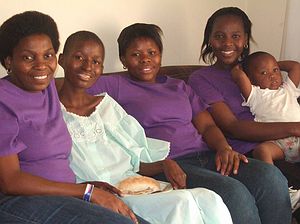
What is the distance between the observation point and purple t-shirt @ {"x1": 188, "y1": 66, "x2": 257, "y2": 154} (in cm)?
212

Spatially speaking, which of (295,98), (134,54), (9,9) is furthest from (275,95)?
(9,9)

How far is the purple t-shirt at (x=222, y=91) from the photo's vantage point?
2.12m

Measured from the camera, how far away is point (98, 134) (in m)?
1.70

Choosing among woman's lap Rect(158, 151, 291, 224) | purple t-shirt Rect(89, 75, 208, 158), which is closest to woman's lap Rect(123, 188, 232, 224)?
woman's lap Rect(158, 151, 291, 224)

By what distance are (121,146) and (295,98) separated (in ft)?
3.15

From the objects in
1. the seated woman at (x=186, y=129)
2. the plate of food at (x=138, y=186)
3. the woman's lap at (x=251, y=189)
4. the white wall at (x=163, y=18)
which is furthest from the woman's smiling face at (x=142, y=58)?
the plate of food at (x=138, y=186)

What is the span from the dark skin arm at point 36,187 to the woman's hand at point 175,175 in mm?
311

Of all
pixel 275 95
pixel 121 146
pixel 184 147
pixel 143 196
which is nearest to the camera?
pixel 143 196

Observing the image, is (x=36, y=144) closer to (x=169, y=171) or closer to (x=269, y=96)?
(x=169, y=171)

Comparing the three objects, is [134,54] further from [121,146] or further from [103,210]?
[103,210]

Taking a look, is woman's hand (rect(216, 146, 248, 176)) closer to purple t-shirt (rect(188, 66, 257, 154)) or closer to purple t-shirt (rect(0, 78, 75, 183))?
purple t-shirt (rect(188, 66, 257, 154))

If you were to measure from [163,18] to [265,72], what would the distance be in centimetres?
73

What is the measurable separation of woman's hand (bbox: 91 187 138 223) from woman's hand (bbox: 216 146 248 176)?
1.79 feet

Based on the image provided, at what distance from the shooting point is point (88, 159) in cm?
164
